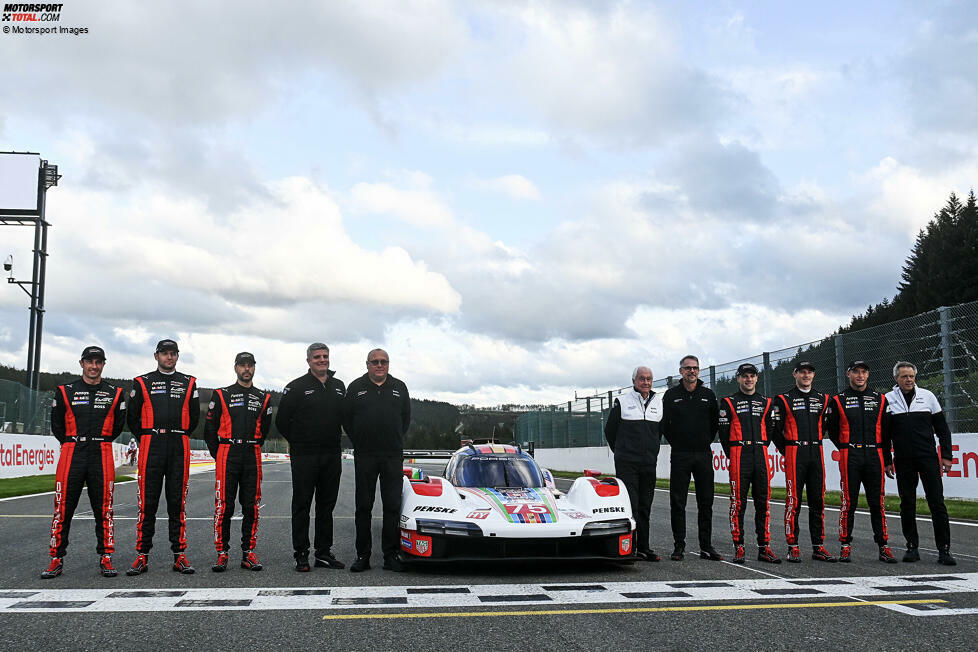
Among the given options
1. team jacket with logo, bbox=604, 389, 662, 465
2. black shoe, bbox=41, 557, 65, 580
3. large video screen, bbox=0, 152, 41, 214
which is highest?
large video screen, bbox=0, 152, 41, 214

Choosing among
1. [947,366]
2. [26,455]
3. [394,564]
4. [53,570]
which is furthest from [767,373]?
[26,455]

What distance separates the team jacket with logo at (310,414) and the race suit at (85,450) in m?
1.41

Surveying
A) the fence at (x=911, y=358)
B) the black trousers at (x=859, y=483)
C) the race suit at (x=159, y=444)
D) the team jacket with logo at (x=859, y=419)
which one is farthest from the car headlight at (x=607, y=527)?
the fence at (x=911, y=358)

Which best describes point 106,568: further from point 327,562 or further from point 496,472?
point 496,472

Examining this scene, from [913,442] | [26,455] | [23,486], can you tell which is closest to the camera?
[913,442]

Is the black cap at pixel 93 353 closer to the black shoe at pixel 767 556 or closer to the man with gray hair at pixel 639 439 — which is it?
the man with gray hair at pixel 639 439

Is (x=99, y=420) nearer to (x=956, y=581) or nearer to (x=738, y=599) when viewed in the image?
(x=738, y=599)

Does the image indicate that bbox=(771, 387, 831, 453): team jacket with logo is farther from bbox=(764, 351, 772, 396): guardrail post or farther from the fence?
bbox=(764, 351, 772, 396): guardrail post

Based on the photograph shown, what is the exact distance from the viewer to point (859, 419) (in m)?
7.79

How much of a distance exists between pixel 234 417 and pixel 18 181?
114 feet

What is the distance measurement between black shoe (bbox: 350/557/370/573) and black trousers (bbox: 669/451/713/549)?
2845 millimetres

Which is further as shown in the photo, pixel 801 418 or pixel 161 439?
pixel 801 418

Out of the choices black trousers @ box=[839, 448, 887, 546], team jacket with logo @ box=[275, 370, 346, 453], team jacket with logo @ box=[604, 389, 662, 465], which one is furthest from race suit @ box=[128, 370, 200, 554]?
black trousers @ box=[839, 448, 887, 546]

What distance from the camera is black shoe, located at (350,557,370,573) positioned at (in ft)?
23.1
